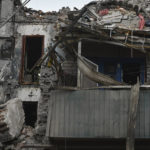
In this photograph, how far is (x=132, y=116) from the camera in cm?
1154

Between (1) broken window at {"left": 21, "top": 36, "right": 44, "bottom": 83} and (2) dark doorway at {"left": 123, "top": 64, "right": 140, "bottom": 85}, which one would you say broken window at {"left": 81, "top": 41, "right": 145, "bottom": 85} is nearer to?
(2) dark doorway at {"left": 123, "top": 64, "right": 140, "bottom": 85}

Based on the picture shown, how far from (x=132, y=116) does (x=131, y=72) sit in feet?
13.9

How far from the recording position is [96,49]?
1484 cm

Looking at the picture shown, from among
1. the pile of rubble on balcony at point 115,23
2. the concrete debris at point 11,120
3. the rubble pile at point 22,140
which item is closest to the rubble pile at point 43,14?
the pile of rubble on balcony at point 115,23

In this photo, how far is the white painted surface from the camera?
22406mm

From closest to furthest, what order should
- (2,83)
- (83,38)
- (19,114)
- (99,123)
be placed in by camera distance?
(99,123) → (83,38) → (19,114) → (2,83)

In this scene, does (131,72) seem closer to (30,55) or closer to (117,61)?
(117,61)

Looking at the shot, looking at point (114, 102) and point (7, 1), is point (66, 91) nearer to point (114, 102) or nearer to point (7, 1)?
point (114, 102)

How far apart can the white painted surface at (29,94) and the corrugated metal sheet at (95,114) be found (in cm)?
1008

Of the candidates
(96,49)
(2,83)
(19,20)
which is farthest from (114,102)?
(19,20)

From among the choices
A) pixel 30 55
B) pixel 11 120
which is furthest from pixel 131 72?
pixel 30 55

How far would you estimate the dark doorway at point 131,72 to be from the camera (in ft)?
50.4

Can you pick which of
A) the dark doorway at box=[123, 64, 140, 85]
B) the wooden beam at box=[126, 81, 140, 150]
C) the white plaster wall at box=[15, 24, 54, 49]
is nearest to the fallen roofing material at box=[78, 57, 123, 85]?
the wooden beam at box=[126, 81, 140, 150]

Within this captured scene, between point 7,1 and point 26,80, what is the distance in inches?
193
